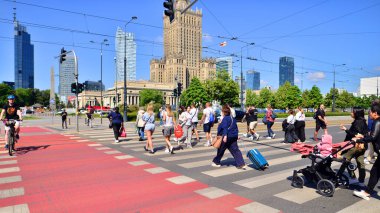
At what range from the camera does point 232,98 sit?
57344 mm

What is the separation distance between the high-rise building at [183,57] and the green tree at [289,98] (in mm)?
39436

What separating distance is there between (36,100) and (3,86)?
28.4 meters

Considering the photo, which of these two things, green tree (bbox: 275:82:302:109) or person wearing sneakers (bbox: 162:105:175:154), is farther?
green tree (bbox: 275:82:302:109)

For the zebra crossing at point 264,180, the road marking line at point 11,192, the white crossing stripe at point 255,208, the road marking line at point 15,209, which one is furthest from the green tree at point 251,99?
the road marking line at point 15,209

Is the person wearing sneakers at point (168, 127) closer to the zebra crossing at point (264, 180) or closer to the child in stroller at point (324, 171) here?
the zebra crossing at point (264, 180)

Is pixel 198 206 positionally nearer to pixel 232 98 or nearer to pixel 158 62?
pixel 232 98

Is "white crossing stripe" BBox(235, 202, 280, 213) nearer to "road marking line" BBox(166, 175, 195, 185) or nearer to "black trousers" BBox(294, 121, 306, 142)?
"road marking line" BBox(166, 175, 195, 185)

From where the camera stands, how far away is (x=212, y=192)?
5.31 m

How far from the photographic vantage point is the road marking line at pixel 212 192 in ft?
16.9

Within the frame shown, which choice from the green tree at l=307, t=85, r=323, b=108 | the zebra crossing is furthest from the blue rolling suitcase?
the green tree at l=307, t=85, r=323, b=108

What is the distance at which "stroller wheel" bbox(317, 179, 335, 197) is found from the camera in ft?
16.6

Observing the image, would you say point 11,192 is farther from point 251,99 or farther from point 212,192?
point 251,99

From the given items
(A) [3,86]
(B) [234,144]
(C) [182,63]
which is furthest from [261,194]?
(C) [182,63]

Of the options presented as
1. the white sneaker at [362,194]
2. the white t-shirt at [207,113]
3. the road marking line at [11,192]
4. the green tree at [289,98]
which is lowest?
the road marking line at [11,192]
